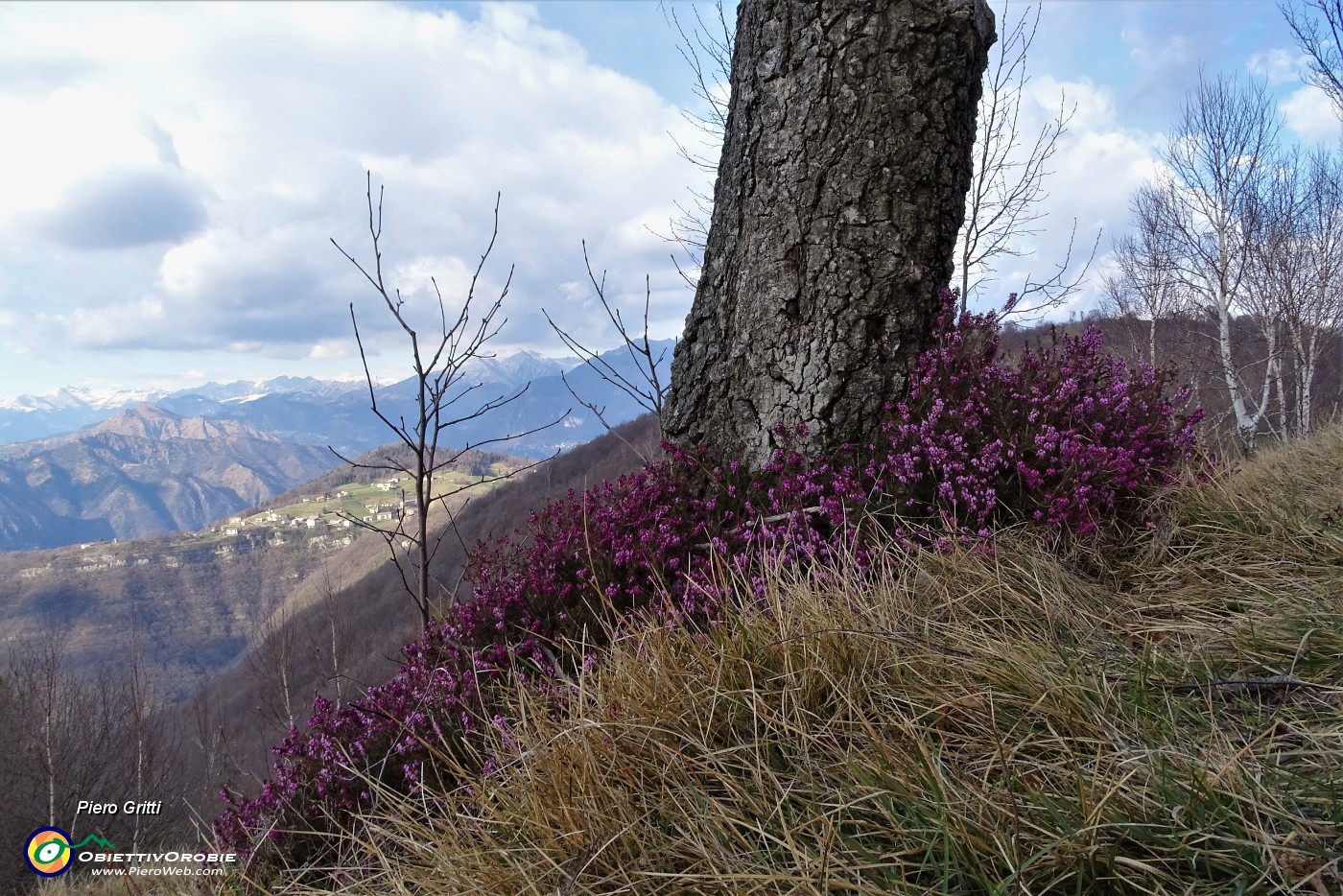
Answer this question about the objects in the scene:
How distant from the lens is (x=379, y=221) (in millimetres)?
3355

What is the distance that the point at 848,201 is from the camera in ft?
10.0

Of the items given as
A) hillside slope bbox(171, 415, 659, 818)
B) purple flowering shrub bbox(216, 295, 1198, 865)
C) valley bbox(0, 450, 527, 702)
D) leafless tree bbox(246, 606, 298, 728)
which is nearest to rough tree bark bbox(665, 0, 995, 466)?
purple flowering shrub bbox(216, 295, 1198, 865)

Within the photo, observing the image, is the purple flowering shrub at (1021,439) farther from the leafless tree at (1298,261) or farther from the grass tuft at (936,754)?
the leafless tree at (1298,261)

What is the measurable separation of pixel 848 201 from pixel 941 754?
7.87 feet

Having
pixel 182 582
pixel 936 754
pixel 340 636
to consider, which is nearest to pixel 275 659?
pixel 340 636

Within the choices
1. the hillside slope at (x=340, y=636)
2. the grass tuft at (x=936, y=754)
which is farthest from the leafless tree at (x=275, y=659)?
the grass tuft at (x=936, y=754)

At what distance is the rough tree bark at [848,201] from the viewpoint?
301 centimetres

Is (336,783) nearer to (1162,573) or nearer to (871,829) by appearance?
(871,829)

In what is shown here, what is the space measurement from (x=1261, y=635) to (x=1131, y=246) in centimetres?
2460

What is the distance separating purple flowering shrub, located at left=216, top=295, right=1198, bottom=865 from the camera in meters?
2.24

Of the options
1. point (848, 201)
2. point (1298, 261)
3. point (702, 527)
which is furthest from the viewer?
point (1298, 261)

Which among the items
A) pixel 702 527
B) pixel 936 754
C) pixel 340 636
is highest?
pixel 702 527

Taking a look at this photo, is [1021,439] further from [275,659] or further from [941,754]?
[275,659]

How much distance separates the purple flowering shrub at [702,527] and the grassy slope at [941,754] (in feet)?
0.83
